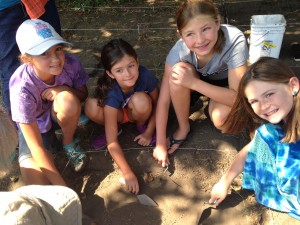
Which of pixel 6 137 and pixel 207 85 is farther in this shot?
pixel 207 85

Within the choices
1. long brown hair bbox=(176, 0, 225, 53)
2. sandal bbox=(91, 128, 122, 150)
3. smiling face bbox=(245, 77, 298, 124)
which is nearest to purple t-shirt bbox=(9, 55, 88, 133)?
sandal bbox=(91, 128, 122, 150)

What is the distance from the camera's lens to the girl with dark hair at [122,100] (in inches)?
86.0

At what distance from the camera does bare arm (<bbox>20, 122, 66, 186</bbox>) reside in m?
2.07

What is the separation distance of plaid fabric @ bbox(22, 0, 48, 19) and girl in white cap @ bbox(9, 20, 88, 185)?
0.12 m

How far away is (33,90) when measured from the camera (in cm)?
215

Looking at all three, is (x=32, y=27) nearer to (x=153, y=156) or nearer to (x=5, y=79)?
(x=5, y=79)

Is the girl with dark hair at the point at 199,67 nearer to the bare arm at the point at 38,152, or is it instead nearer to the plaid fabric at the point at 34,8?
the bare arm at the point at 38,152

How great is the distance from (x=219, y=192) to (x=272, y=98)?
658 millimetres

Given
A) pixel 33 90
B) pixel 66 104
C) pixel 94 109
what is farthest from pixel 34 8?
pixel 94 109

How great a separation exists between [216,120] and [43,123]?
3.77ft

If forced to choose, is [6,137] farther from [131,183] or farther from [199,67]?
[199,67]

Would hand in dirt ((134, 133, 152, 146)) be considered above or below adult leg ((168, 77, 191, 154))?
below

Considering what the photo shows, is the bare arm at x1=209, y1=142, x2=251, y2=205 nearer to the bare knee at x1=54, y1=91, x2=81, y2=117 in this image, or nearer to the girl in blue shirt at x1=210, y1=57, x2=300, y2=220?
the girl in blue shirt at x1=210, y1=57, x2=300, y2=220

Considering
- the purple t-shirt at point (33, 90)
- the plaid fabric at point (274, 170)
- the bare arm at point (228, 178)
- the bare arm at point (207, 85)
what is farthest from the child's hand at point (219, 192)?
the purple t-shirt at point (33, 90)
